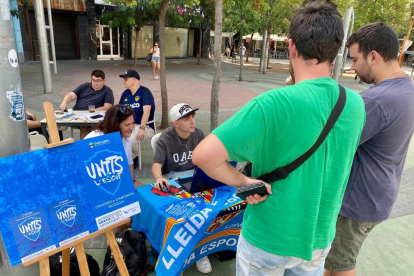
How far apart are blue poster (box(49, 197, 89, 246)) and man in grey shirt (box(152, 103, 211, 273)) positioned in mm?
1035

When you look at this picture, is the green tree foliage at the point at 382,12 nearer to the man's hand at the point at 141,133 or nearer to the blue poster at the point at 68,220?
the man's hand at the point at 141,133

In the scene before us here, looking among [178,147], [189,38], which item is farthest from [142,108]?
[189,38]

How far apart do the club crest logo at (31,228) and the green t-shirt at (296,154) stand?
1251 millimetres

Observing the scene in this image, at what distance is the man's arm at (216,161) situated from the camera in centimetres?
115

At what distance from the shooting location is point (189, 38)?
26984 millimetres

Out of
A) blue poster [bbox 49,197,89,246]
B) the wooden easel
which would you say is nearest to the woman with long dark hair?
the wooden easel

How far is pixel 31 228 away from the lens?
67.7 inches

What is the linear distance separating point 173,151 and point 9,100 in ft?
5.55

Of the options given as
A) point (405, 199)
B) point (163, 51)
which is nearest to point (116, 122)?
point (163, 51)

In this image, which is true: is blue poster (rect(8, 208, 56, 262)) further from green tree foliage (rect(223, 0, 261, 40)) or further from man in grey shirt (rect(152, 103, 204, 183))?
green tree foliage (rect(223, 0, 261, 40))

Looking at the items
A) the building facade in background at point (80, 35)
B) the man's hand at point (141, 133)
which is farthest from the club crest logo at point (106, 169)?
the building facade in background at point (80, 35)

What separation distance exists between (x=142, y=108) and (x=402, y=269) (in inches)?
162

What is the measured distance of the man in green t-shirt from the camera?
1.12 metres

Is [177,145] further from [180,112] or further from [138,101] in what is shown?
[138,101]
